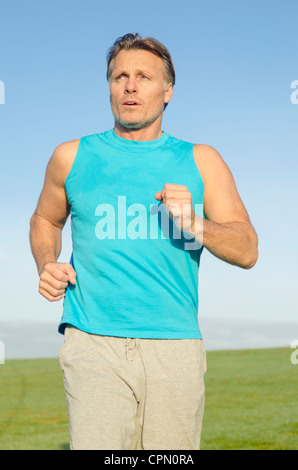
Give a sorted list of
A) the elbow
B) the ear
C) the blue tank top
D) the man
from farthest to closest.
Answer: the ear, the elbow, the blue tank top, the man

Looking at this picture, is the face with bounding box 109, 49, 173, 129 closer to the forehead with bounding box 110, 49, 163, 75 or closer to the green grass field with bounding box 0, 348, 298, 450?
the forehead with bounding box 110, 49, 163, 75

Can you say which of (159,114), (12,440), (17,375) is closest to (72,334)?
(159,114)

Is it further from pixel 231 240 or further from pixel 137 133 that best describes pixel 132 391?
pixel 137 133

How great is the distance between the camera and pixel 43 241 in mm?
3471

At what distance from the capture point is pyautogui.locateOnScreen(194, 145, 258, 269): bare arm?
120 inches

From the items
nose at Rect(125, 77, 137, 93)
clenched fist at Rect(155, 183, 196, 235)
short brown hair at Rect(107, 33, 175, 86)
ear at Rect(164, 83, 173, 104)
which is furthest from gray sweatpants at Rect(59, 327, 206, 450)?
short brown hair at Rect(107, 33, 175, 86)

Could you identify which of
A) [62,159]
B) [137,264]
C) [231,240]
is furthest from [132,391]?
[62,159]

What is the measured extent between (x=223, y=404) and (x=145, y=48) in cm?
930

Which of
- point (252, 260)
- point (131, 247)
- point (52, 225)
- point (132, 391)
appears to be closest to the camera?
point (132, 391)

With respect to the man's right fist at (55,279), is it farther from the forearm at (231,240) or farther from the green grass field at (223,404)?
the green grass field at (223,404)

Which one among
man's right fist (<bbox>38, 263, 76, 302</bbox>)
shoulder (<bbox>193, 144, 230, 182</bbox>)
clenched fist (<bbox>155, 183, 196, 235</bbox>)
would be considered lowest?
man's right fist (<bbox>38, 263, 76, 302</bbox>)

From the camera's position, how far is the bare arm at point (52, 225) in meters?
2.96

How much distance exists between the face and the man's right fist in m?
0.89

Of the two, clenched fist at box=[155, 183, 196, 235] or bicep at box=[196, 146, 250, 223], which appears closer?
clenched fist at box=[155, 183, 196, 235]
